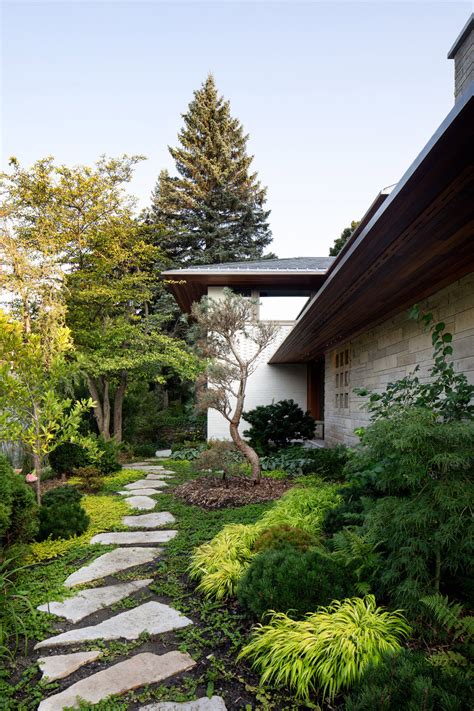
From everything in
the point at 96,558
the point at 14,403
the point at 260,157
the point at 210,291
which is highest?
the point at 260,157

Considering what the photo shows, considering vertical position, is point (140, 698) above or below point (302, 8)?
below

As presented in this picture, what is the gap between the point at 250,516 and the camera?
4.97m

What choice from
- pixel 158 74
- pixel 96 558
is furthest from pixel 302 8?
pixel 96 558

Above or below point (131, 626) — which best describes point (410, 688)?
above

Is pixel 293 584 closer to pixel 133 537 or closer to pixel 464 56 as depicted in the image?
pixel 133 537

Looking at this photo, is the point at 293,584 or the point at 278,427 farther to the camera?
the point at 278,427

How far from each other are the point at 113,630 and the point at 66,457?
225 inches

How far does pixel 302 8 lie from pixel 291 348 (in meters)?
5.60

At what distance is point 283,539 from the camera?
10.5ft

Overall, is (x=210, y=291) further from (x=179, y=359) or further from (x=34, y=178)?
(x=34, y=178)

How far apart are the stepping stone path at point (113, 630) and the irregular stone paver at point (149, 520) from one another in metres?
0.42

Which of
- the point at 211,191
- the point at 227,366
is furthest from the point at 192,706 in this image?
the point at 211,191

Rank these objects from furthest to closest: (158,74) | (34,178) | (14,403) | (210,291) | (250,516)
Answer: (210,291), (34,178), (158,74), (250,516), (14,403)

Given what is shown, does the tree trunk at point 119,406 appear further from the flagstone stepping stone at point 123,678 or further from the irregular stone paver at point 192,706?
the irregular stone paver at point 192,706
